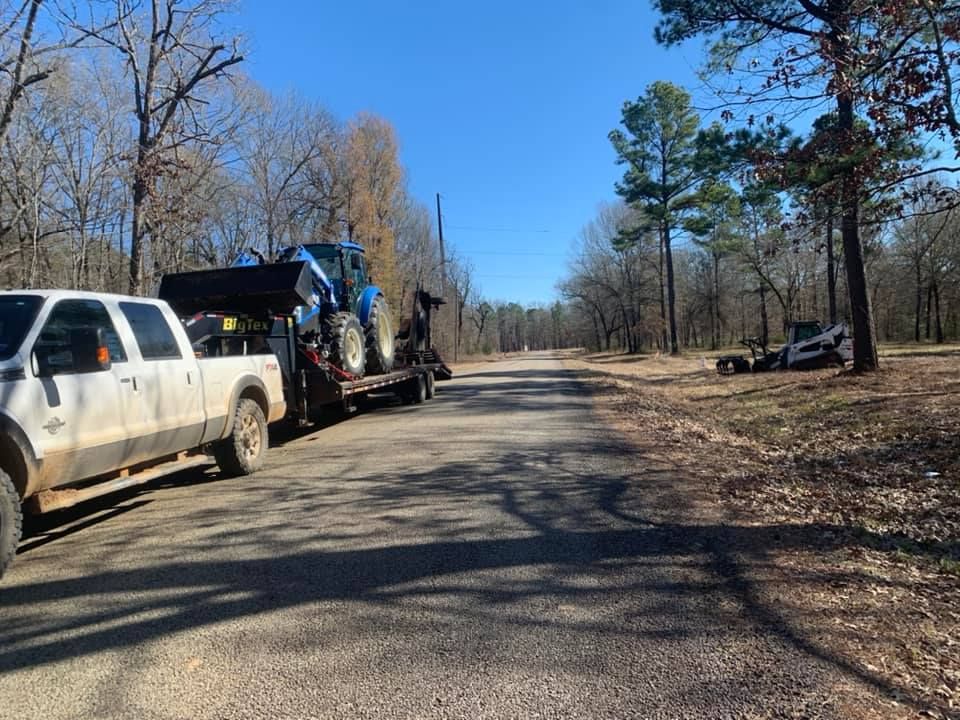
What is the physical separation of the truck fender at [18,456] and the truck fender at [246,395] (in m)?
2.49

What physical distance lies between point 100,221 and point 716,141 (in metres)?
20.7

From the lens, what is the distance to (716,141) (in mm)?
18797

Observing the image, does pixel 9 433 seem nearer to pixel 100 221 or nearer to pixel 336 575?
pixel 336 575

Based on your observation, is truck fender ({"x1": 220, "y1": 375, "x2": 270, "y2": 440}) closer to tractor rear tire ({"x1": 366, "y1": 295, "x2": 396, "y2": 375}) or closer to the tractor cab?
the tractor cab

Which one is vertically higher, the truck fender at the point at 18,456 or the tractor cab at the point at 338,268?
the tractor cab at the point at 338,268

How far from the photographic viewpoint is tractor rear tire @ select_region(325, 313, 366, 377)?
10.9 m

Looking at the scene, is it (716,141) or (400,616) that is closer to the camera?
(400,616)

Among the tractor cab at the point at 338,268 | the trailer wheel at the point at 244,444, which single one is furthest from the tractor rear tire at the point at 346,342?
the trailer wheel at the point at 244,444

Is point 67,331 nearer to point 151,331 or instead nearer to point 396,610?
point 151,331

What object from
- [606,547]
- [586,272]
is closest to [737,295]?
[586,272]

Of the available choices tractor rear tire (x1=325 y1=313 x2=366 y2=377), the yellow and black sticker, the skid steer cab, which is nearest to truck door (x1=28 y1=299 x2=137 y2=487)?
the yellow and black sticker

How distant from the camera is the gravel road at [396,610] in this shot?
2885mm

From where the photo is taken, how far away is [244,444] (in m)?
7.35

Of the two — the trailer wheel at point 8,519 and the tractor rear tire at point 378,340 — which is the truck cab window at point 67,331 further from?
the tractor rear tire at point 378,340
